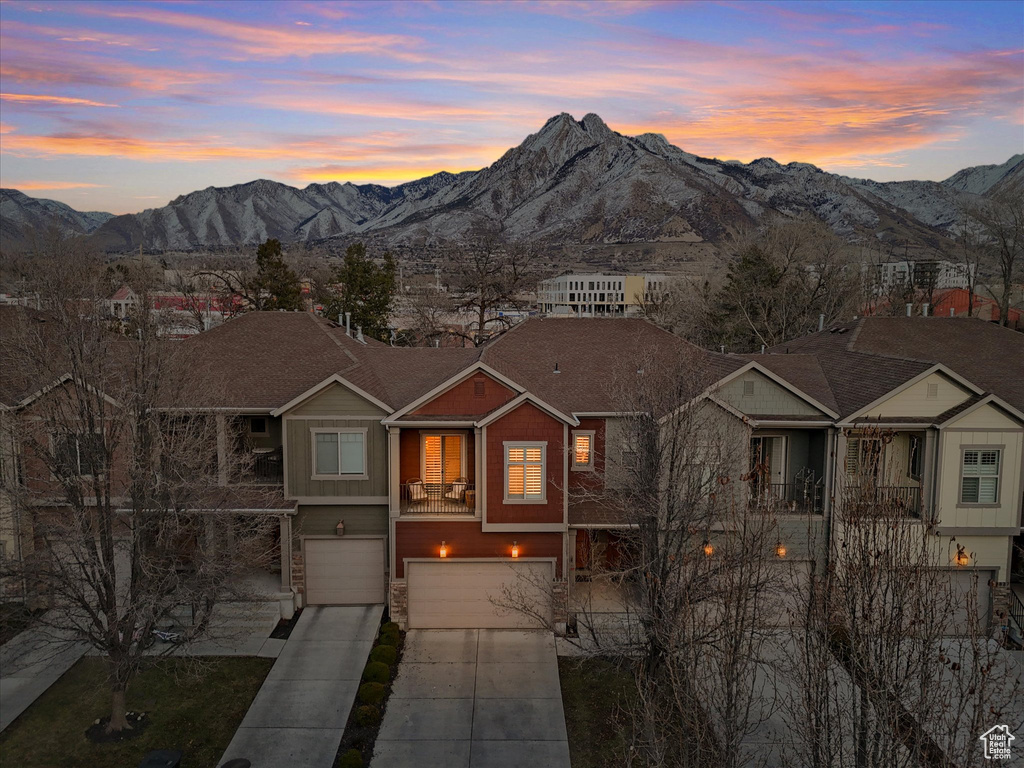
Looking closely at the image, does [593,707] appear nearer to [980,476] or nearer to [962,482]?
[962,482]

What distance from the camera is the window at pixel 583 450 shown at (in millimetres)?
20219

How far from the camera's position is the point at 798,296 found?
45.1 m

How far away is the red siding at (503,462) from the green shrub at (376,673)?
4.45 metres

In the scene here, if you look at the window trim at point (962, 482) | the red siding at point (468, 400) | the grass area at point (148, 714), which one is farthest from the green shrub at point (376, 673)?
the window trim at point (962, 482)

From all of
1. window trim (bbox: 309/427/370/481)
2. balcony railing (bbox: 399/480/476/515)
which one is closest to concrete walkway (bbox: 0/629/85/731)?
window trim (bbox: 309/427/370/481)

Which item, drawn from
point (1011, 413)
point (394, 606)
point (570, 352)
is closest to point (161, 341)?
point (394, 606)

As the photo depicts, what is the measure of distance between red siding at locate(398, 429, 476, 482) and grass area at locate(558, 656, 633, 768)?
5.77 metres

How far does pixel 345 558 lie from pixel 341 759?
6.94 meters

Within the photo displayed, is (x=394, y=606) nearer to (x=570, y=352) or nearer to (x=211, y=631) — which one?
(x=211, y=631)

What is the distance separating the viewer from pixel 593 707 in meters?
15.1

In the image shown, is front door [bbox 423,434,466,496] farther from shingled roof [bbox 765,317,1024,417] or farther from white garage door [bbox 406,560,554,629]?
shingled roof [bbox 765,317,1024,417]

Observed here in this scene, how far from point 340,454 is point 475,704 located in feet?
24.3

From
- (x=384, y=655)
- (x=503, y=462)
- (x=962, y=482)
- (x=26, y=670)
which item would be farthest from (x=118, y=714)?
(x=962, y=482)

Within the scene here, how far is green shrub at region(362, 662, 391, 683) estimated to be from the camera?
1563cm
